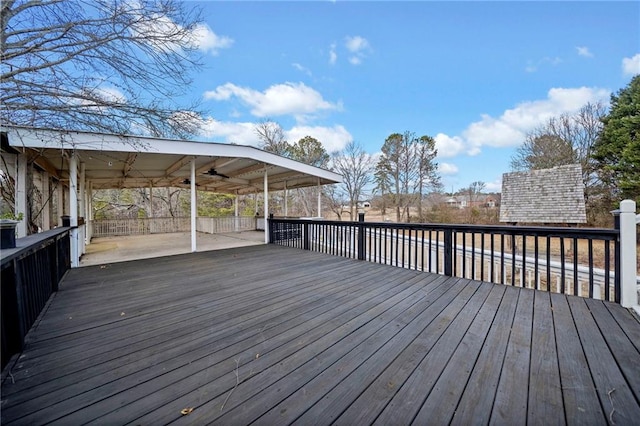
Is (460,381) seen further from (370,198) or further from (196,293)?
(370,198)

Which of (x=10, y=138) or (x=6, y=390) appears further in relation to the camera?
(x=10, y=138)

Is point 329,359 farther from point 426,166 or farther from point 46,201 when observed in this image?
point 426,166

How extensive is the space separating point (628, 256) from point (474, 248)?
59.3 inches

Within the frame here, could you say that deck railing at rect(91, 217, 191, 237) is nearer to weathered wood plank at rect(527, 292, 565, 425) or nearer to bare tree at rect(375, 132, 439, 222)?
weathered wood plank at rect(527, 292, 565, 425)

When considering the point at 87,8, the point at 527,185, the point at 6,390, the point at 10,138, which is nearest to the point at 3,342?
the point at 6,390

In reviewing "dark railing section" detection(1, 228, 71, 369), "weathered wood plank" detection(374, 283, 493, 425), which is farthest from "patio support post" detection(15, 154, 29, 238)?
"weathered wood plank" detection(374, 283, 493, 425)

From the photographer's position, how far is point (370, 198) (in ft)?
65.0

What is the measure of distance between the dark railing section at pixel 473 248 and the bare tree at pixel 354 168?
40.5 ft

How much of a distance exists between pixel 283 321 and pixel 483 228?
298 centimetres

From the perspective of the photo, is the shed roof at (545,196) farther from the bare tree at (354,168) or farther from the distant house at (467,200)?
the bare tree at (354,168)

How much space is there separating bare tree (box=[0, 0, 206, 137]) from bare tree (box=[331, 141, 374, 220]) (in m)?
15.3

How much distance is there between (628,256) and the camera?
2418 mm

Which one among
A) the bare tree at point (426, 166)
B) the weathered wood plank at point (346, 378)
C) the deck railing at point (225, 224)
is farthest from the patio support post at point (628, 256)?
the bare tree at point (426, 166)

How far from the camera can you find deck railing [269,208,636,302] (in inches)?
109
